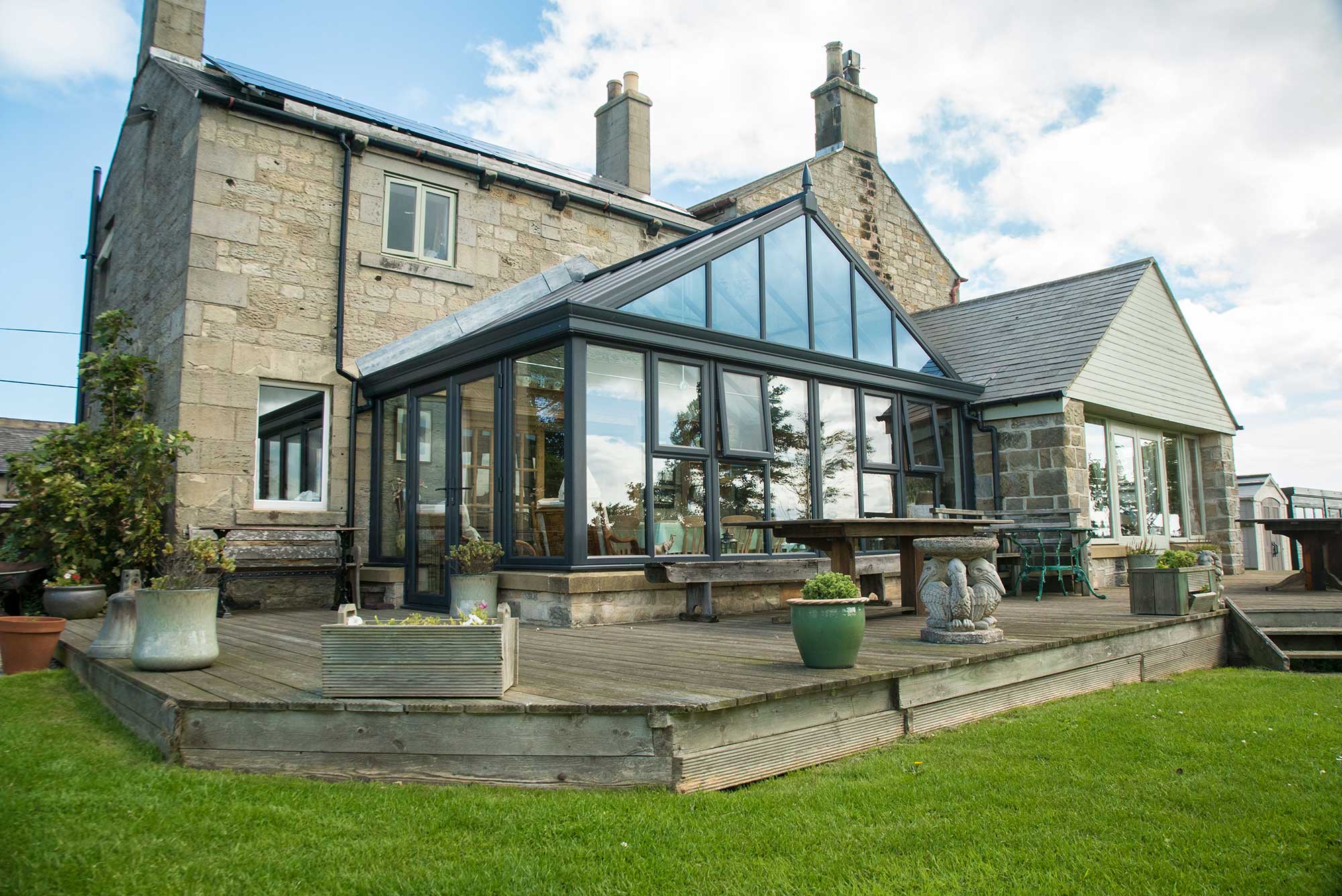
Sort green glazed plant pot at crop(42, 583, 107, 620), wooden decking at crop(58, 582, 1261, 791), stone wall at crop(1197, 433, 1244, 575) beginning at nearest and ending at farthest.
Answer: wooden decking at crop(58, 582, 1261, 791) < green glazed plant pot at crop(42, 583, 107, 620) < stone wall at crop(1197, 433, 1244, 575)

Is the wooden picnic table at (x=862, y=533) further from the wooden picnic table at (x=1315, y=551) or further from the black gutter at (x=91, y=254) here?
the black gutter at (x=91, y=254)

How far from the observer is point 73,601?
25.5 feet

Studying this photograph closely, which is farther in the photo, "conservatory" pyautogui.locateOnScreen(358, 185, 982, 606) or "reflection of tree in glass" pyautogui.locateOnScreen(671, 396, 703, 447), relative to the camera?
"reflection of tree in glass" pyautogui.locateOnScreen(671, 396, 703, 447)

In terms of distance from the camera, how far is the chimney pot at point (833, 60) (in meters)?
16.3

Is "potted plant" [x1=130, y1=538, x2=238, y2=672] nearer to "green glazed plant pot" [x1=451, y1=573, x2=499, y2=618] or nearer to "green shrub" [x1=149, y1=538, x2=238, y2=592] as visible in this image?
"green shrub" [x1=149, y1=538, x2=238, y2=592]

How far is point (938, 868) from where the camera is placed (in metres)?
2.78

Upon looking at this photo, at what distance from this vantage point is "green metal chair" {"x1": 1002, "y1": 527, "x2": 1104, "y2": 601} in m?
9.83

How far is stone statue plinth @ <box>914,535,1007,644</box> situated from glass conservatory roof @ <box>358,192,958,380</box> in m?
3.48

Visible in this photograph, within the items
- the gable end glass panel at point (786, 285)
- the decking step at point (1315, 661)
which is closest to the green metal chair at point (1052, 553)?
the decking step at point (1315, 661)

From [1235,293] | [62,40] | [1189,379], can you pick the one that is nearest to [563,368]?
[62,40]

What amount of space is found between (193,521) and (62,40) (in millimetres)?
6454

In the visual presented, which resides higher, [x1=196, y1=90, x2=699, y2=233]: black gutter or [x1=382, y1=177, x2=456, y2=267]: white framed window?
[x1=196, y1=90, x2=699, y2=233]: black gutter

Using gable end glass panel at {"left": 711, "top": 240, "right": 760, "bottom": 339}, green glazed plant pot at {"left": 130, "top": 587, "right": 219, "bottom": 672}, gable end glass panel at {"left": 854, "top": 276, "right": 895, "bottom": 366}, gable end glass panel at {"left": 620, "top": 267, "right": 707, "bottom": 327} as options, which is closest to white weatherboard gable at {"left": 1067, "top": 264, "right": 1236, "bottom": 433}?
gable end glass panel at {"left": 854, "top": 276, "right": 895, "bottom": 366}

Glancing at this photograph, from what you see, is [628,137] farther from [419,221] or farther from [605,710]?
[605,710]
